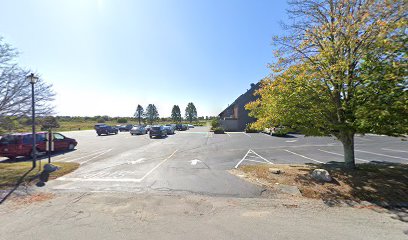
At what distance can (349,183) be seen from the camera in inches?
262

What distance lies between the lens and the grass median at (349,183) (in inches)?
226

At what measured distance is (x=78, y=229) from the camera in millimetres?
4125

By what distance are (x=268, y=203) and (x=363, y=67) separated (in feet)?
17.7

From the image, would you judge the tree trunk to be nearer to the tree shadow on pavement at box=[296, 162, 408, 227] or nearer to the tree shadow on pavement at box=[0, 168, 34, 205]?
the tree shadow on pavement at box=[296, 162, 408, 227]

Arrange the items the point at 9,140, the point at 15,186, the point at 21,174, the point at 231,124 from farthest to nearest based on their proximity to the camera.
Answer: the point at 231,124 < the point at 9,140 < the point at 21,174 < the point at 15,186

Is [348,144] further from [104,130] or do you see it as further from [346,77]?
[104,130]

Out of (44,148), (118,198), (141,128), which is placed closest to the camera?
(118,198)

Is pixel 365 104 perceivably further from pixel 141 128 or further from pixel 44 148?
pixel 141 128

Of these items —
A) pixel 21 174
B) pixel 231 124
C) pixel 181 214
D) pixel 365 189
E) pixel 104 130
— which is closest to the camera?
pixel 181 214

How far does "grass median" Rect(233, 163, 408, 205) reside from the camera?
5.74m

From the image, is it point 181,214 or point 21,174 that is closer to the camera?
point 181,214

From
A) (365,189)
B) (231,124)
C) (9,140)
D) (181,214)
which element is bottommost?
(181,214)

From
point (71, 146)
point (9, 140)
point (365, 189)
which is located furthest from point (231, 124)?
point (365, 189)

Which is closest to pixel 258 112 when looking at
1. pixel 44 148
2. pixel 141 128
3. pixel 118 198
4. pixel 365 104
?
pixel 365 104
